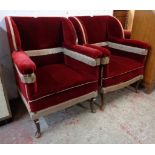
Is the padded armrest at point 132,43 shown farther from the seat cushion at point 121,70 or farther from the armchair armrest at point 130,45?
the seat cushion at point 121,70

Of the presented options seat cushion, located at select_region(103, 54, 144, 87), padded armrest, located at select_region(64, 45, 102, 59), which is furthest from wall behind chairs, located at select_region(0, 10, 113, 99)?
seat cushion, located at select_region(103, 54, 144, 87)

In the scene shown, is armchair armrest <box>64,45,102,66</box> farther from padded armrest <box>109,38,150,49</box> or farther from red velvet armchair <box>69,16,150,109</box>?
padded armrest <box>109,38,150,49</box>

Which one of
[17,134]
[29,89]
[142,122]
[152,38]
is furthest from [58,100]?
[152,38]

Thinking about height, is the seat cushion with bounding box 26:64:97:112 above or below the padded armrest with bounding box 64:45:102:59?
below

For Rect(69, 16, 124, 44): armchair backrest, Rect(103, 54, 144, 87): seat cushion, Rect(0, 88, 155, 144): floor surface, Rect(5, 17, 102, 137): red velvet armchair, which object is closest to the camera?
Rect(5, 17, 102, 137): red velvet armchair

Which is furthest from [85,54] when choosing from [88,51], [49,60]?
[49,60]

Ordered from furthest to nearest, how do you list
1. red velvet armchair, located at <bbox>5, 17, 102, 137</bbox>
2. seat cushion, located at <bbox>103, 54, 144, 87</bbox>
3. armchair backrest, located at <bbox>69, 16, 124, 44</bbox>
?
armchair backrest, located at <bbox>69, 16, 124, 44</bbox> → seat cushion, located at <bbox>103, 54, 144, 87</bbox> → red velvet armchair, located at <bbox>5, 17, 102, 137</bbox>

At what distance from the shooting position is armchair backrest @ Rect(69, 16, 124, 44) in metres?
→ 1.69

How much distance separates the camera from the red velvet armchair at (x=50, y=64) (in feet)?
3.80

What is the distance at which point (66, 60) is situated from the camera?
67.7 inches

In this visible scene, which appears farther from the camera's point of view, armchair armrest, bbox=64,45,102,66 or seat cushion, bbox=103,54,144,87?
seat cushion, bbox=103,54,144,87

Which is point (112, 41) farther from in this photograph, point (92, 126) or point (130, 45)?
point (92, 126)

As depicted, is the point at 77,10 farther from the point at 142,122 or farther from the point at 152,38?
the point at 142,122

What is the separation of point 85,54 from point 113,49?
2.64ft
